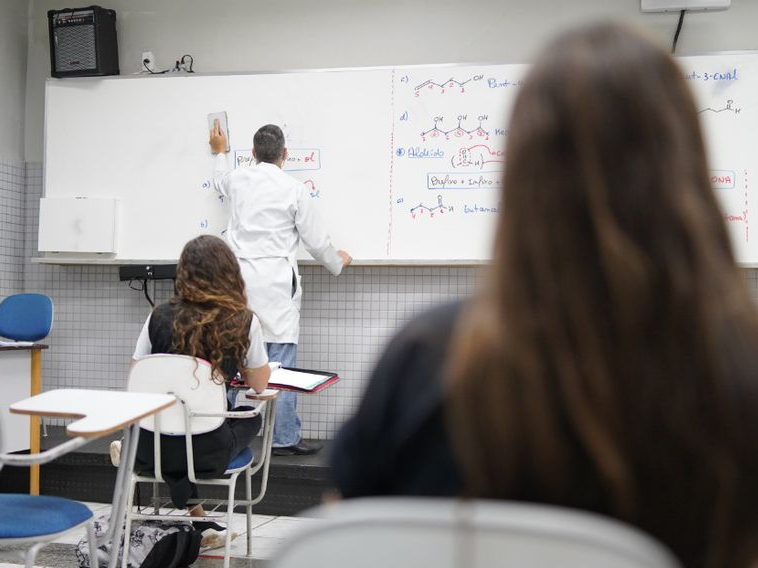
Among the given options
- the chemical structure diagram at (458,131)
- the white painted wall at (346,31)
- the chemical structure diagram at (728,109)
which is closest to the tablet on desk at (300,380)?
the chemical structure diagram at (458,131)

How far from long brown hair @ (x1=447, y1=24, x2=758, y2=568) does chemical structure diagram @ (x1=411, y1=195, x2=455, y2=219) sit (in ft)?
11.9

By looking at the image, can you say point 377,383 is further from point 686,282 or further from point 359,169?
point 359,169

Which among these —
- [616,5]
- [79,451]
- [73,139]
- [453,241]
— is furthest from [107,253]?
[616,5]

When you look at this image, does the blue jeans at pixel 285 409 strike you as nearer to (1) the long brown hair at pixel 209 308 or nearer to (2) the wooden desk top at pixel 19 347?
(2) the wooden desk top at pixel 19 347

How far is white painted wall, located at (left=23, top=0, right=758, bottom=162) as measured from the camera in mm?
4386

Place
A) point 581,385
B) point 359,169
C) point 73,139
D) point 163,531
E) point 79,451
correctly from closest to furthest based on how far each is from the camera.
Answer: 1. point 581,385
2. point 163,531
3. point 79,451
4. point 359,169
5. point 73,139

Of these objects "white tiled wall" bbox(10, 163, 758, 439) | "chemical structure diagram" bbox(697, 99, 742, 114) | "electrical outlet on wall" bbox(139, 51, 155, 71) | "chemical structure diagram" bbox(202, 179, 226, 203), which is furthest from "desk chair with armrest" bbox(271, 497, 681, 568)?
"electrical outlet on wall" bbox(139, 51, 155, 71)

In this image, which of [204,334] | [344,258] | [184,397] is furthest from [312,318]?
[184,397]

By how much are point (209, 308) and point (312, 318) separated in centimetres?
177

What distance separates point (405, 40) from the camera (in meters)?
4.64

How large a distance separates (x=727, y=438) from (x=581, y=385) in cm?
15

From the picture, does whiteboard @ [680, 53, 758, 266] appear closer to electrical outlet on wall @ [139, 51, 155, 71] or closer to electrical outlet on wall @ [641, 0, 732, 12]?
electrical outlet on wall @ [641, 0, 732, 12]

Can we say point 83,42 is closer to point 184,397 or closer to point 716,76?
point 184,397

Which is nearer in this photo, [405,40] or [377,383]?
[377,383]
